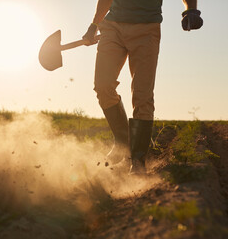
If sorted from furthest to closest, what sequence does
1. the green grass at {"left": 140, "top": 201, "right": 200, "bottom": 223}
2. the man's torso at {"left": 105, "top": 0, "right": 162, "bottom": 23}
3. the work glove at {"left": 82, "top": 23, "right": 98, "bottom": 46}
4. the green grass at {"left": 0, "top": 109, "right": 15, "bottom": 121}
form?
1. the green grass at {"left": 0, "top": 109, "right": 15, "bottom": 121}
2. the work glove at {"left": 82, "top": 23, "right": 98, "bottom": 46}
3. the man's torso at {"left": 105, "top": 0, "right": 162, "bottom": 23}
4. the green grass at {"left": 140, "top": 201, "right": 200, "bottom": 223}

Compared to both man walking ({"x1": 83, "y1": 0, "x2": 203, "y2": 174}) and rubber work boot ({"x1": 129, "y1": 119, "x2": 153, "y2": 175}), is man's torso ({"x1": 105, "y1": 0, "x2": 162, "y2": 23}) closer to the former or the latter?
man walking ({"x1": 83, "y1": 0, "x2": 203, "y2": 174})

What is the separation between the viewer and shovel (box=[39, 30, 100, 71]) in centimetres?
367

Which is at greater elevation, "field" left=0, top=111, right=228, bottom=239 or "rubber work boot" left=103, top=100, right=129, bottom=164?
"rubber work boot" left=103, top=100, right=129, bottom=164

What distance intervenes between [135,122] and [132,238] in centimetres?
172

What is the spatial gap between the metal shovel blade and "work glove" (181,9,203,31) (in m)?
1.42

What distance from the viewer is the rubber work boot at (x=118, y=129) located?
3580mm

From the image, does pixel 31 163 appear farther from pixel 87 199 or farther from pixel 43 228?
pixel 43 228

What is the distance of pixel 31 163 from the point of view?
3.00m

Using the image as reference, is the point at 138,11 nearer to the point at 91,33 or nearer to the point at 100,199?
the point at 91,33

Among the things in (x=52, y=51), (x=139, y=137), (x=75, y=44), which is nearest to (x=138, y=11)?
(x=75, y=44)

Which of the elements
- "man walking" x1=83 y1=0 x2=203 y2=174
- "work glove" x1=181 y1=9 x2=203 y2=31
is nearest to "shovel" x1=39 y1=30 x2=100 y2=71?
"man walking" x1=83 y1=0 x2=203 y2=174

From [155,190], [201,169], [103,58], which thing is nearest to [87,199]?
[155,190]

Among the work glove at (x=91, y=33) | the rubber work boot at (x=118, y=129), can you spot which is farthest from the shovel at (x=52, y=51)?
the rubber work boot at (x=118, y=129)

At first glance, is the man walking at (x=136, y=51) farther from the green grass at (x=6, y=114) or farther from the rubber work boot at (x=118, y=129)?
the green grass at (x=6, y=114)
